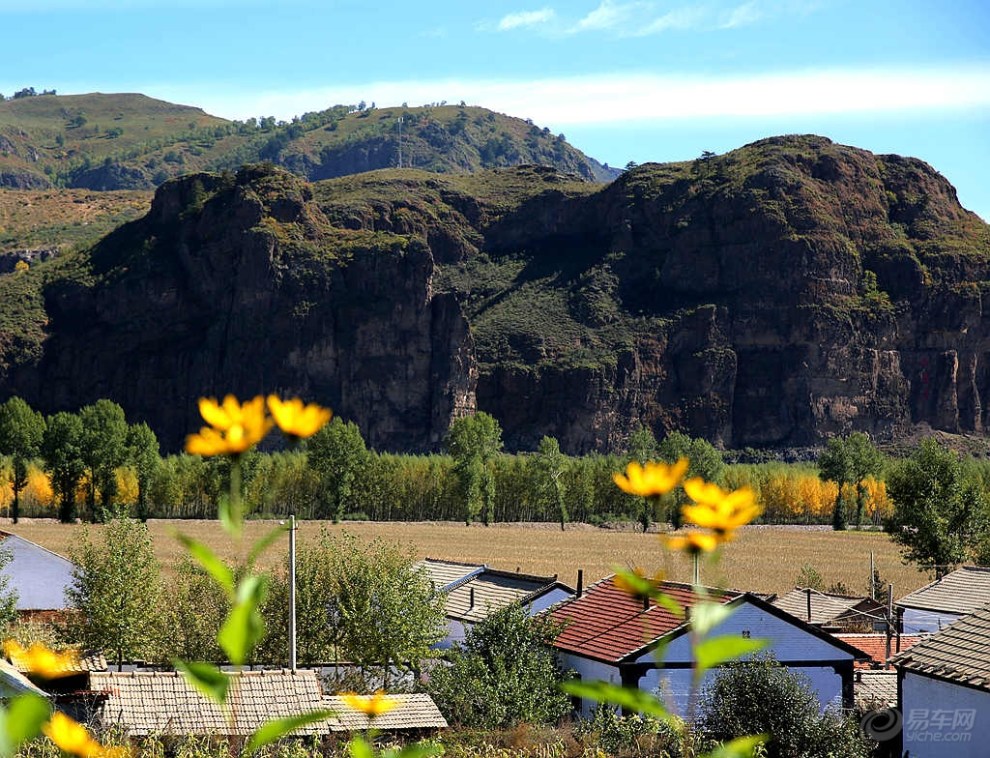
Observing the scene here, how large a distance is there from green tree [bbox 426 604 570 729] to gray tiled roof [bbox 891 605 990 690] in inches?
277

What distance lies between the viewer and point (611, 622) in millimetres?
31547

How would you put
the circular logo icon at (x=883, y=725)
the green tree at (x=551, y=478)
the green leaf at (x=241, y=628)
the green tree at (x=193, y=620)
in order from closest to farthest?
the green leaf at (x=241, y=628), the circular logo icon at (x=883, y=725), the green tree at (x=193, y=620), the green tree at (x=551, y=478)

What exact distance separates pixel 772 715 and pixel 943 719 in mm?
3087

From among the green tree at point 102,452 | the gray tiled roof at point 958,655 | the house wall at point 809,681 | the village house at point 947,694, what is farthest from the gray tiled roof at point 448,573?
the green tree at point 102,452

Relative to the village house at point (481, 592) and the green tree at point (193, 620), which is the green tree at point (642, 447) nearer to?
the village house at point (481, 592)

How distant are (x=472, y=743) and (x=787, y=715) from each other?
5829mm

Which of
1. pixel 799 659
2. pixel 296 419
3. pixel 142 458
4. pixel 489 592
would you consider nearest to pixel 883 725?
pixel 799 659

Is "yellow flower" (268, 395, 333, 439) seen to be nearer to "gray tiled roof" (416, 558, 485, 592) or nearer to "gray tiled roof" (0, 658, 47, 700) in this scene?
"gray tiled roof" (0, 658, 47, 700)

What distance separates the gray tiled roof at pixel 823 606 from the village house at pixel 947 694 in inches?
643

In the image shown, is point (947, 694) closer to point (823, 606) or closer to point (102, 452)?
point (823, 606)

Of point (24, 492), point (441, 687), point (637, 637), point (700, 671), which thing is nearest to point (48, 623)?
point (441, 687)

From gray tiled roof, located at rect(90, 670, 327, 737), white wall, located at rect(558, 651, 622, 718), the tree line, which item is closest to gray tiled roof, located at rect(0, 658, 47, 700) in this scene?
gray tiled roof, located at rect(90, 670, 327, 737)

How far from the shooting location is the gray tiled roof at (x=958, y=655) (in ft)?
79.1

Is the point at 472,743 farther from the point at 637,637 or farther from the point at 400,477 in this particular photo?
the point at 400,477
